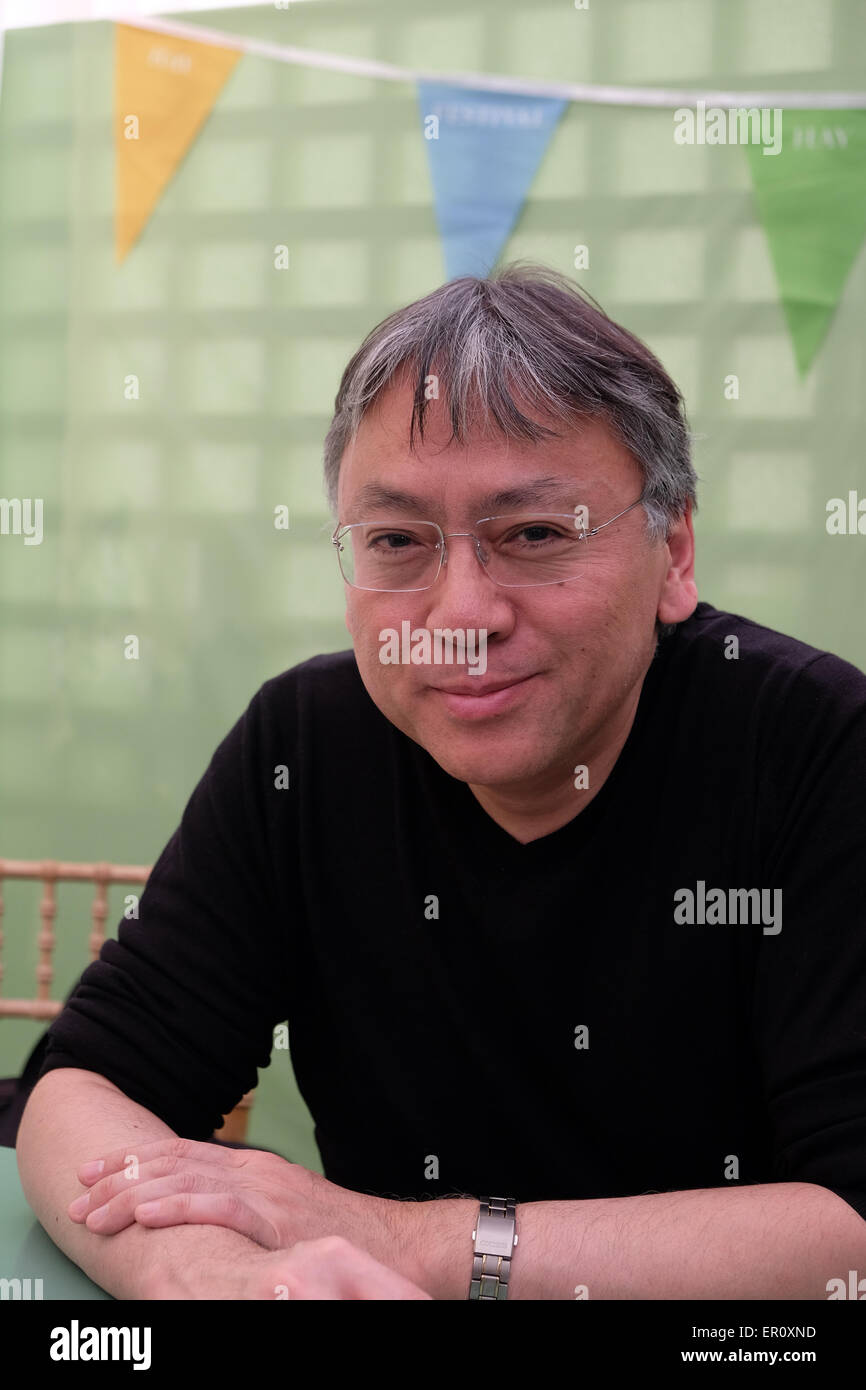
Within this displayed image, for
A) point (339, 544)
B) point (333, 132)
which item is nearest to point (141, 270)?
point (333, 132)

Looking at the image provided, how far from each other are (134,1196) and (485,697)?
415 mm

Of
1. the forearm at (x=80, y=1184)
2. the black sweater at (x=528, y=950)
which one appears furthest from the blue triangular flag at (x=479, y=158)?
the forearm at (x=80, y=1184)

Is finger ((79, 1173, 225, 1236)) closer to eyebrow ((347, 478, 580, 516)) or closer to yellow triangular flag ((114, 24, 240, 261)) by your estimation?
eyebrow ((347, 478, 580, 516))

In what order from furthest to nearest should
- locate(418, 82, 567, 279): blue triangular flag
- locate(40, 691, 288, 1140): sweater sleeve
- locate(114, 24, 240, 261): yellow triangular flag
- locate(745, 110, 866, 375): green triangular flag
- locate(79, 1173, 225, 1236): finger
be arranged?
locate(114, 24, 240, 261): yellow triangular flag < locate(418, 82, 567, 279): blue triangular flag < locate(745, 110, 866, 375): green triangular flag < locate(40, 691, 288, 1140): sweater sleeve < locate(79, 1173, 225, 1236): finger

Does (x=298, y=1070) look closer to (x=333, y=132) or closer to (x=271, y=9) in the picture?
(x=333, y=132)

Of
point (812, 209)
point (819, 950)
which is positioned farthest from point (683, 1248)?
point (812, 209)

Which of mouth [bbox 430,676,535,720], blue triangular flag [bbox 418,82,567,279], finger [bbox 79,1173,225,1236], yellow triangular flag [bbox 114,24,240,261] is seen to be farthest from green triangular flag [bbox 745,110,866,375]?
finger [bbox 79,1173,225,1236]

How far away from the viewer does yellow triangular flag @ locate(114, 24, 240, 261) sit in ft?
7.34

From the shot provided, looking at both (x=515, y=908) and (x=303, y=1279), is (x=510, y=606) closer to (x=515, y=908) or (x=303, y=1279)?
(x=515, y=908)

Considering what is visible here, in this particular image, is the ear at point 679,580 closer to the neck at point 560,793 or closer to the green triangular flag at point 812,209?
the neck at point 560,793

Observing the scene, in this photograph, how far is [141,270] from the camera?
2295 millimetres

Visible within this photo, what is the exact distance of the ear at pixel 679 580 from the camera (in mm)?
1022

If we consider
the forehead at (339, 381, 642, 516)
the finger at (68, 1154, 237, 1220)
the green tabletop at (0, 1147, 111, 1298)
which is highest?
the forehead at (339, 381, 642, 516)

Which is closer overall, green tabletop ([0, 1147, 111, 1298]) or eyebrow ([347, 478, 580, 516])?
green tabletop ([0, 1147, 111, 1298])
